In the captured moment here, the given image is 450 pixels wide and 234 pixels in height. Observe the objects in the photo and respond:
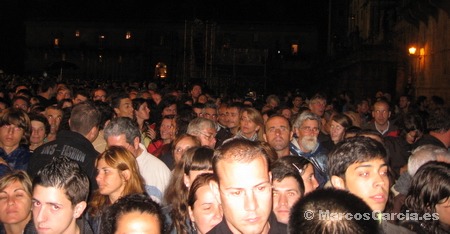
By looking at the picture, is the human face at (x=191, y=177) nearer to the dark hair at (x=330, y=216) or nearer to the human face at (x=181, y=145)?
the human face at (x=181, y=145)

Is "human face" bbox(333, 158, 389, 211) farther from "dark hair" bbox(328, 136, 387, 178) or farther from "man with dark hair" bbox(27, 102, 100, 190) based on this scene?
"man with dark hair" bbox(27, 102, 100, 190)

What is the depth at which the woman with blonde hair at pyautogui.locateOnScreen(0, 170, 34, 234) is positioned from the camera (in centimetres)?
476

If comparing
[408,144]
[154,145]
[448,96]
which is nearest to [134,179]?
[154,145]

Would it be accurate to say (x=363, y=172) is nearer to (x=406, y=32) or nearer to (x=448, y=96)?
(x=448, y=96)

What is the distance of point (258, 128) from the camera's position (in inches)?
345

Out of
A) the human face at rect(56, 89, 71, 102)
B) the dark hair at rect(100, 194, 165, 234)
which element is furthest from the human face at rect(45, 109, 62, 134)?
the dark hair at rect(100, 194, 165, 234)

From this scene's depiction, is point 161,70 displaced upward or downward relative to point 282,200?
upward

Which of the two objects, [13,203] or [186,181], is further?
[186,181]

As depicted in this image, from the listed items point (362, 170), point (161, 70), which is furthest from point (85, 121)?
point (161, 70)

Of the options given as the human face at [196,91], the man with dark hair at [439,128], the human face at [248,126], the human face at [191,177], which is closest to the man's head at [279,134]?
the human face at [248,126]

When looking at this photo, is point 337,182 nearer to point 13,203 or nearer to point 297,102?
point 13,203

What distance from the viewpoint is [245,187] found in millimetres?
3221

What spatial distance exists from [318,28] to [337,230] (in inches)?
2671

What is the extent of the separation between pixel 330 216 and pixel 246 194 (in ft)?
1.94
